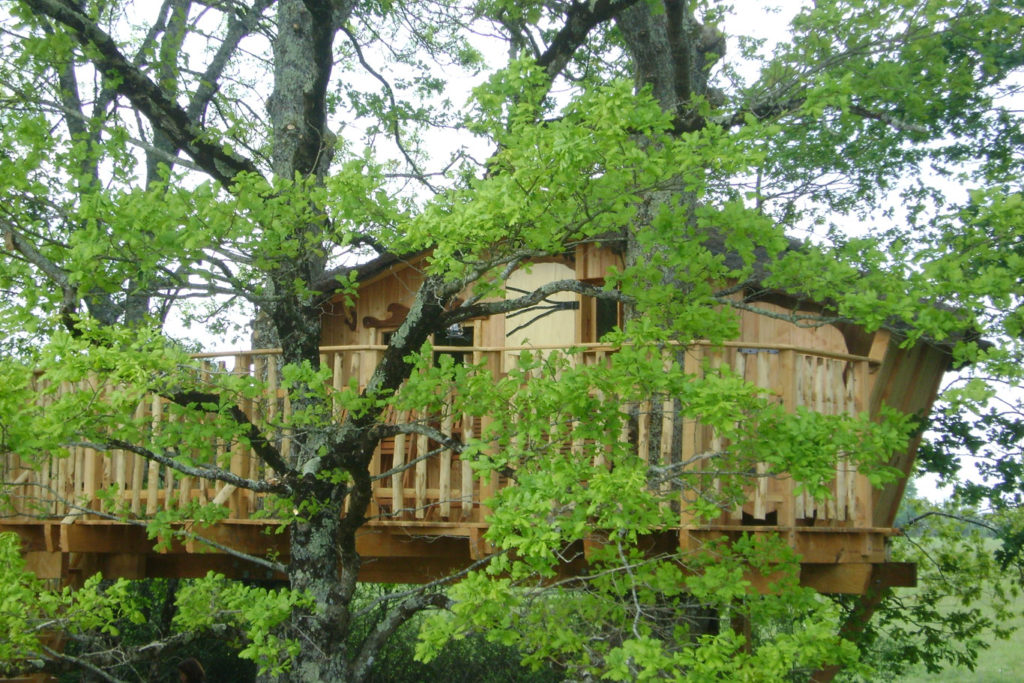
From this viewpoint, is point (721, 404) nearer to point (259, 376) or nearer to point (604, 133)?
point (604, 133)

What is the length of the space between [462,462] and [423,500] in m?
0.68

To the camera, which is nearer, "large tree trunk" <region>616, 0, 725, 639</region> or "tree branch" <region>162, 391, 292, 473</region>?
"tree branch" <region>162, 391, 292, 473</region>

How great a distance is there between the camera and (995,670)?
3356 cm

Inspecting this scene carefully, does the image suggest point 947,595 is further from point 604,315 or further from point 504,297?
point 504,297

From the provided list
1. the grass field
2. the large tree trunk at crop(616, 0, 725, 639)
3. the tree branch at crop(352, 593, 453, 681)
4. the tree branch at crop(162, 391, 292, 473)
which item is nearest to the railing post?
the large tree trunk at crop(616, 0, 725, 639)

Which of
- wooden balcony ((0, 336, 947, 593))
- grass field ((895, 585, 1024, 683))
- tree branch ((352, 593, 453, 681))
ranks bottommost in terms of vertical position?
grass field ((895, 585, 1024, 683))

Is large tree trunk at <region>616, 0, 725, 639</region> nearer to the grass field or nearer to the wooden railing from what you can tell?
the wooden railing

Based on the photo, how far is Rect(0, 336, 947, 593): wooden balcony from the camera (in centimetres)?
812

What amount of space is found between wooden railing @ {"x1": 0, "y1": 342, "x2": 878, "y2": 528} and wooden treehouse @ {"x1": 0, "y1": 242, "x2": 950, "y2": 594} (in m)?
0.02

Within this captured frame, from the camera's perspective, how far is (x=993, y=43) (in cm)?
1298

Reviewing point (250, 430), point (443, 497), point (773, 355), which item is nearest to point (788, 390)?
point (773, 355)

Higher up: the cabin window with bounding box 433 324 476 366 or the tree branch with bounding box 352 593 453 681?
the cabin window with bounding box 433 324 476 366

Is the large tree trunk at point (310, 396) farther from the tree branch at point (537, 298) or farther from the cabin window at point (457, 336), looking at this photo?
the cabin window at point (457, 336)

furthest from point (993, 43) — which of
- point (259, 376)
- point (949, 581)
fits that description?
point (259, 376)
